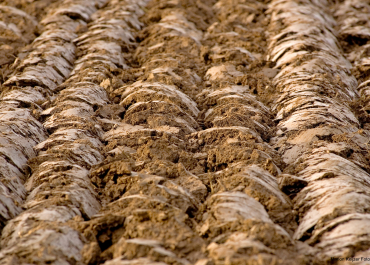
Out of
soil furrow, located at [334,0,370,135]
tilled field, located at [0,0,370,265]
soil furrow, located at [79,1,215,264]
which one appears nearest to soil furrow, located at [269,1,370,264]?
tilled field, located at [0,0,370,265]

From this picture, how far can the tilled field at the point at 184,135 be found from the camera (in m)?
2.97

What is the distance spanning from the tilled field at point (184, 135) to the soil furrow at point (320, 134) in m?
0.02

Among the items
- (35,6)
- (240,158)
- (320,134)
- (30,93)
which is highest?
(35,6)

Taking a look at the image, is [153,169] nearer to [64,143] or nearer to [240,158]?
[240,158]

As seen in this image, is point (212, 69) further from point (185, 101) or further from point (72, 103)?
point (72, 103)

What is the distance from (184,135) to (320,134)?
168 cm

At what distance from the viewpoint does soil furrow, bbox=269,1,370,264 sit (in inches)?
121

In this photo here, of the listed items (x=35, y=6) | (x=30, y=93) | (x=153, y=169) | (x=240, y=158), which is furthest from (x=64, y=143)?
(x=35, y=6)

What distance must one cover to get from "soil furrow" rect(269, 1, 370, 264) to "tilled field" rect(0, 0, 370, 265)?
0.06 ft

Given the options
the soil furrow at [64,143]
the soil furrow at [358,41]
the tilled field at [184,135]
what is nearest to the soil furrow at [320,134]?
the tilled field at [184,135]

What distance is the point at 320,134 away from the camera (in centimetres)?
446

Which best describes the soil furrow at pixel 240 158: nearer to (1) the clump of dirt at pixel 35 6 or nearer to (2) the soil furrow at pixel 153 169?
(2) the soil furrow at pixel 153 169

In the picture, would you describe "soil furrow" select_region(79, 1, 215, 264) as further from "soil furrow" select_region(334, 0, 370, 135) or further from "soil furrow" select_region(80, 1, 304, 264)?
"soil furrow" select_region(334, 0, 370, 135)

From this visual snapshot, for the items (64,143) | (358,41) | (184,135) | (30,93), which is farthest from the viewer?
(358,41)
